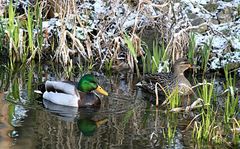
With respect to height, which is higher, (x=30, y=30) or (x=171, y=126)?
(x=30, y=30)

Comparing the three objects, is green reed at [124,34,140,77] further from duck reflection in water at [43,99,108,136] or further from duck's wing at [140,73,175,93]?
duck reflection in water at [43,99,108,136]

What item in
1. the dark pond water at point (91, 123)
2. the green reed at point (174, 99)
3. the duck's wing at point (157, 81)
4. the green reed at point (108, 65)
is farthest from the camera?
the green reed at point (108, 65)

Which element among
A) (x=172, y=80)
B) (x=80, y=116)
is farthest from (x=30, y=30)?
(x=80, y=116)

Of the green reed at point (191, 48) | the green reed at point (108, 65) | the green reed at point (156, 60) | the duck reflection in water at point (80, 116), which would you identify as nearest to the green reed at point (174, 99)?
the duck reflection in water at point (80, 116)

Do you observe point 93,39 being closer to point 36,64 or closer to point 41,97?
point 36,64

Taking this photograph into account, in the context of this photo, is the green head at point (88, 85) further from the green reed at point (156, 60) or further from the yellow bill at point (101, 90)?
the green reed at point (156, 60)

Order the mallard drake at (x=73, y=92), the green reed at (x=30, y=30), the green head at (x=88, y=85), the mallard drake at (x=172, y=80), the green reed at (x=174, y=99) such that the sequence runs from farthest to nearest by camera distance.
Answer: the green reed at (x=30, y=30) < the mallard drake at (x=172, y=80) < the green head at (x=88, y=85) < the mallard drake at (x=73, y=92) < the green reed at (x=174, y=99)

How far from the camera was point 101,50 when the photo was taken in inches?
460

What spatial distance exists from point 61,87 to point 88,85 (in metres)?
0.41

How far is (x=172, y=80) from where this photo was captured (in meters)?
10.3

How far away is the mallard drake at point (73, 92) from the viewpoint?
9320 millimetres

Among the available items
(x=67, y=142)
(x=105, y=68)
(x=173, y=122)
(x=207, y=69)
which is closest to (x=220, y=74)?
(x=207, y=69)

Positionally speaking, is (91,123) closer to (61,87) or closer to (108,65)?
(61,87)

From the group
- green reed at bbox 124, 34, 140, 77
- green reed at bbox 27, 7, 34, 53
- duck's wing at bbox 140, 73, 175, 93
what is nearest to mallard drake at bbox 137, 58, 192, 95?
duck's wing at bbox 140, 73, 175, 93
